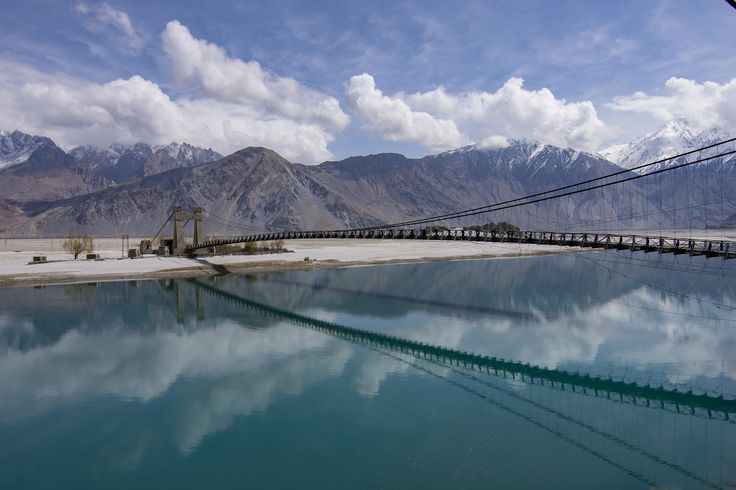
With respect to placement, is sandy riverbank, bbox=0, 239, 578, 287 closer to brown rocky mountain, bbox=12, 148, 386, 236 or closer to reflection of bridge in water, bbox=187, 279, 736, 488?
reflection of bridge in water, bbox=187, 279, 736, 488

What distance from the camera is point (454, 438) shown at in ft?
46.2

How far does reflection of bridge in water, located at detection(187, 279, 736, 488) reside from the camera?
1323 cm

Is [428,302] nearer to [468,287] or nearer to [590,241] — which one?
A: [468,287]

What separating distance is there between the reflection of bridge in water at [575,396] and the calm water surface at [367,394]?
0.08m

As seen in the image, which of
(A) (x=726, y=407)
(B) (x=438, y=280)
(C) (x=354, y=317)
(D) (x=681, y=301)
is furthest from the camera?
(B) (x=438, y=280)

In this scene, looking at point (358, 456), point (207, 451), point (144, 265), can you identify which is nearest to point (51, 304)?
point (144, 265)

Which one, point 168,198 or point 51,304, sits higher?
point 168,198

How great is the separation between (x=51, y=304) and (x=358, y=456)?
2888 centimetres

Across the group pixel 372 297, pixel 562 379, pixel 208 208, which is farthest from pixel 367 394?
pixel 208 208

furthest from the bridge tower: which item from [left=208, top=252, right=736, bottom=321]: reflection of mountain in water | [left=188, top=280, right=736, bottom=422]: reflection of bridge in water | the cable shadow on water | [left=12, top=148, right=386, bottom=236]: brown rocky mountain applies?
[left=12, top=148, right=386, bottom=236]: brown rocky mountain

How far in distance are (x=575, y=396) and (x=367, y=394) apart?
7.00m

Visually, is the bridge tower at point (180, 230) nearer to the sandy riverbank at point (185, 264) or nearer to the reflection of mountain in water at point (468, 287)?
the sandy riverbank at point (185, 264)

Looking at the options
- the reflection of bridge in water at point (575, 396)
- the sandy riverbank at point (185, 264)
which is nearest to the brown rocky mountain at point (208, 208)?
the sandy riverbank at point (185, 264)

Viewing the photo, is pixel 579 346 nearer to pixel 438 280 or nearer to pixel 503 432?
pixel 503 432
